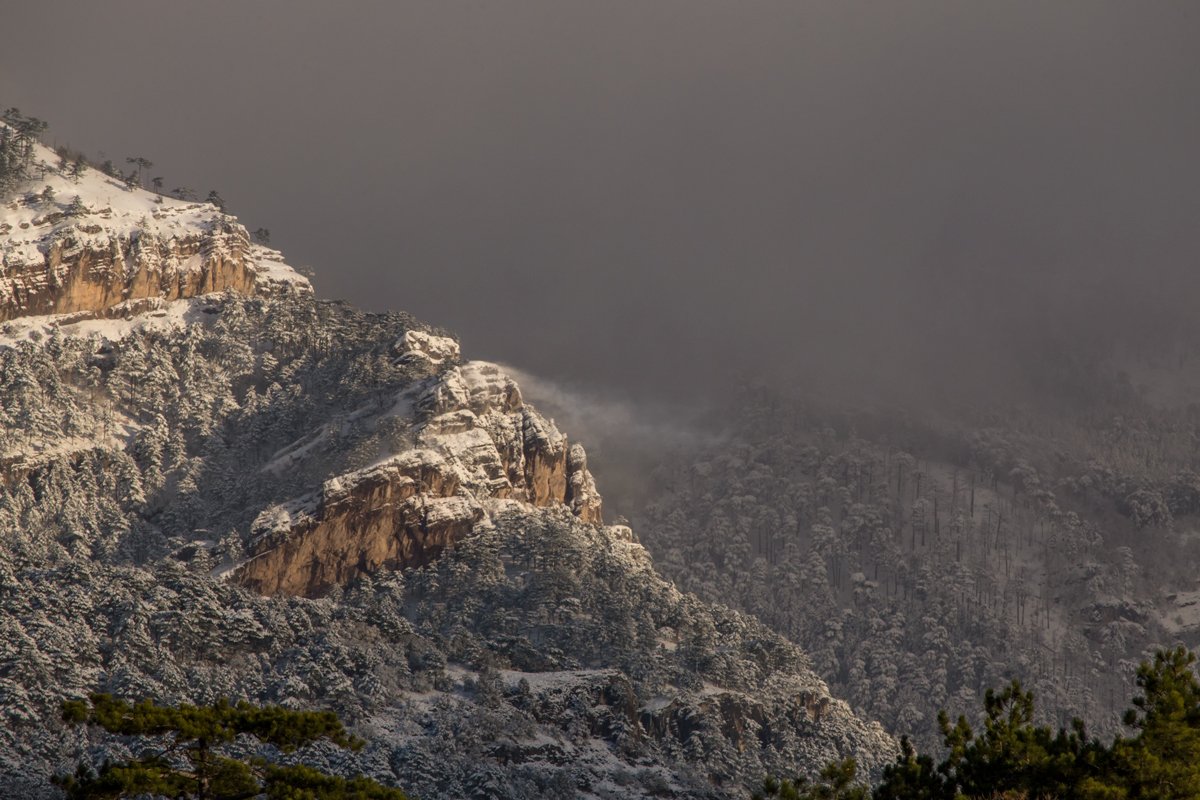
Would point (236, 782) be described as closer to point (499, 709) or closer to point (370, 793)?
point (370, 793)

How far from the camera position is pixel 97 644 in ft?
636

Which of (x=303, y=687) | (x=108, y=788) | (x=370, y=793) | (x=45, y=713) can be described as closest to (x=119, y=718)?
(x=108, y=788)

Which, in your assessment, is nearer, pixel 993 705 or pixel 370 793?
pixel 370 793

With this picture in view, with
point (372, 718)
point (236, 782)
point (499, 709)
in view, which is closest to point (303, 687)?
point (372, 718)

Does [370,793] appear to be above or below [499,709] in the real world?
below

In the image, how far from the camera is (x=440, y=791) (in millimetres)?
178875

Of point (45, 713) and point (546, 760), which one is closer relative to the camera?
point (45, 713)

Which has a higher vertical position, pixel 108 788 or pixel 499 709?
pixel 499 709

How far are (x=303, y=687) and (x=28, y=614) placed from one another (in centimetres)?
3012

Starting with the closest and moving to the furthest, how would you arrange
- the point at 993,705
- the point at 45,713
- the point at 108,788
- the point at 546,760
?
the point at 108,788, the point at 993,705, the point at 45,713, the point at 546,760

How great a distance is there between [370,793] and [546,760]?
101m

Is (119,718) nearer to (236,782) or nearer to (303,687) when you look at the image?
(236,782)

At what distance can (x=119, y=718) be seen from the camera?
3610 inches

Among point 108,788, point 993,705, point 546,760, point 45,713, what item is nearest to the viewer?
point 108,788
